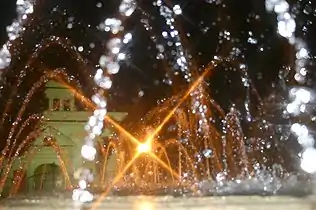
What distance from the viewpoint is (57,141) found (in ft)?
139

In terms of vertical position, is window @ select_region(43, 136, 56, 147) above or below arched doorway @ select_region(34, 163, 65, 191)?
above

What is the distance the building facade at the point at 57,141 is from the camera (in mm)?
36781

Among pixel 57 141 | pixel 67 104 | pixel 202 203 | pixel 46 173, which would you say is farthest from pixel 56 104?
pixel 202 203

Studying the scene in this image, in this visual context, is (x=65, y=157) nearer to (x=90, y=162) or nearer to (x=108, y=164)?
(x=90, y=162)

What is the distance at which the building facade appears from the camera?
3678 centimetres

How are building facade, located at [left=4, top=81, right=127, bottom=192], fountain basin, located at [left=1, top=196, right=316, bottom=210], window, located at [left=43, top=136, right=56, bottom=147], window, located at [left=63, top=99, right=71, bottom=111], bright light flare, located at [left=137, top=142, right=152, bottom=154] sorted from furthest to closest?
1. window, located at [left=63, top=99, right=71, bottom=111]
2. window, located at [left=43, top=136, right=56, bottom=147]
3. building facade, located at [left=4, top=81, right=127, bottom=192]
4. bright light flare, located at [left=137, top=142, right=152, bottom=154]
5. fountain basin, located at [left=1, top=196, right=316, bottom=210]

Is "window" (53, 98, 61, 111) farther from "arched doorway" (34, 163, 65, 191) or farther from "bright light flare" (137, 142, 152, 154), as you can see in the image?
"bright light flare" (137, 142, 152, 154)

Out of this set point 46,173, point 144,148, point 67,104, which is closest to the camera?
point 144,148

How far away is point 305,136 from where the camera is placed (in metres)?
21.2

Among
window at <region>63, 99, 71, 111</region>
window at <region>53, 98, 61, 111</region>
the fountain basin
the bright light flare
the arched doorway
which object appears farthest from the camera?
window at <region>63, 99, 71, 111</region>

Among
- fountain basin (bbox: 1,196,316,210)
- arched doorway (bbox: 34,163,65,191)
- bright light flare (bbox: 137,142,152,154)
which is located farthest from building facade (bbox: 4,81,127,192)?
fountain basin (bbox: 1,196,316,210)

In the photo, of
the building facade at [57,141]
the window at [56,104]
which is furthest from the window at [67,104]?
the window at [56,104]

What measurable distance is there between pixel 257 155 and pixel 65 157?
20043 millimetres

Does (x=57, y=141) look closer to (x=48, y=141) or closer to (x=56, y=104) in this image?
(x=48, y=141)
